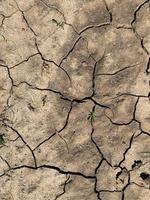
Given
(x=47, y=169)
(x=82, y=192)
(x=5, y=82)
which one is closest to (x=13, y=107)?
(x=5, y=82)

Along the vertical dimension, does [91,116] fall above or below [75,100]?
below

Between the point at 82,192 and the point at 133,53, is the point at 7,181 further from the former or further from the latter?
the point at 133,53

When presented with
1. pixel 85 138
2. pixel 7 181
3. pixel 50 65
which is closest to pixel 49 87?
pixel 50 65

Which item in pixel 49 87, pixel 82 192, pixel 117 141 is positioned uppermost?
pixel 49 87

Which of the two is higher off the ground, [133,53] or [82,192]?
[133,53]

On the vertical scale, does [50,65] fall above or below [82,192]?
above

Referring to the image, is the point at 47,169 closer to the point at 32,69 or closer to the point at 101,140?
the point at 101,140
